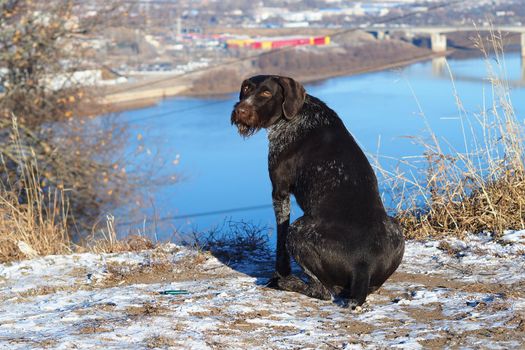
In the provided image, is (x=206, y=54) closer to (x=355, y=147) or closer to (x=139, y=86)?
(x=139, y=86)

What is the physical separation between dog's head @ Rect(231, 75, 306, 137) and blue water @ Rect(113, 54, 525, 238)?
6.38m

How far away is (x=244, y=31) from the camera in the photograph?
37.6 meters

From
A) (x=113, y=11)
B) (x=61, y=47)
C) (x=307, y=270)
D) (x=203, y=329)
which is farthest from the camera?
(x=113, y=11)

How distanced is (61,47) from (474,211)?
37.3ft

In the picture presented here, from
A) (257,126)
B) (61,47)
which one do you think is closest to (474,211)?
(257,126)

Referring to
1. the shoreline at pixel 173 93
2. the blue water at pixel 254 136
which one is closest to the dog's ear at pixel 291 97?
the blue water at pixel 254 136

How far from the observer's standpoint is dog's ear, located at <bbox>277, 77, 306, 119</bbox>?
5016 millimetres

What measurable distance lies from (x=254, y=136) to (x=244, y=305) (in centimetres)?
1782

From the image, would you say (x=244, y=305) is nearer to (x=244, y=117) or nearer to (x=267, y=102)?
(x=244, y=117)

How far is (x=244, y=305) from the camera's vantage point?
4383 millimetres

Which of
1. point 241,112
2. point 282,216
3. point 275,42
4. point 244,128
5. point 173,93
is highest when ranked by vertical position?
point 241,112

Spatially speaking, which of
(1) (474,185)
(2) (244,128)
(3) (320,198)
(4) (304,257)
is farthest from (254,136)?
(4) (304,257)

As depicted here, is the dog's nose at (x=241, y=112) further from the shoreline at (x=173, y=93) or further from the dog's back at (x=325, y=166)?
the shoreline at (x=173, y=93)

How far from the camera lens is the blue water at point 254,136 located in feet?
50.1
